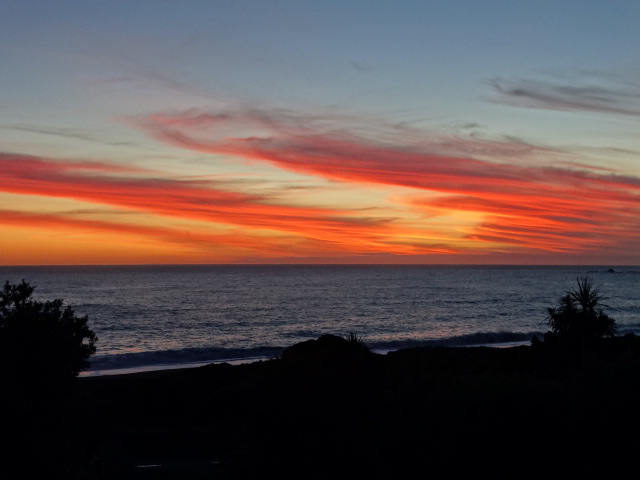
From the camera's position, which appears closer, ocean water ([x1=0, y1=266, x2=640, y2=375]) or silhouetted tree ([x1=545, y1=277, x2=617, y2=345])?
silhouetted tree ([x1=545, y1=277, x2=617, y2=345])

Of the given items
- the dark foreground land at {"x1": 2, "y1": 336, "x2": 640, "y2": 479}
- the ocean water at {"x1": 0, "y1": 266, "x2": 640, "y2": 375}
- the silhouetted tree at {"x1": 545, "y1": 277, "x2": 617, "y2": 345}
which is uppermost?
the silhouetted tree at {"x1": 545, "y1": 277, "x2": 617, "y2": 345}

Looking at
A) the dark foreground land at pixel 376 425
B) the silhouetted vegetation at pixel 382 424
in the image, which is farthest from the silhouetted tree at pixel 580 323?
the dark foreground land at pixel 376 425

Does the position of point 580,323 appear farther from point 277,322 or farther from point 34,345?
point 277,322

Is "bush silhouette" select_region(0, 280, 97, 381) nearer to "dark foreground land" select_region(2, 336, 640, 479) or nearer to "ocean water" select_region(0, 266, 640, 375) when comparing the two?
"dark foreground land" select_region(2, 336, 640, 479)

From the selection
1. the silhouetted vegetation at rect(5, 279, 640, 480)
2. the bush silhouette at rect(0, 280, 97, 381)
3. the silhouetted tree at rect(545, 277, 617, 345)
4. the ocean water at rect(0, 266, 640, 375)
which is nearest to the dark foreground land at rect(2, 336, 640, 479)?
the silhouetted vegetation at rect(5, 279, 640, 480)

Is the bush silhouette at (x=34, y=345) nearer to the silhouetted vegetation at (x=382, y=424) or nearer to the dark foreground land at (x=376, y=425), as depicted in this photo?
the dark foreground land at (x=376, y=425)

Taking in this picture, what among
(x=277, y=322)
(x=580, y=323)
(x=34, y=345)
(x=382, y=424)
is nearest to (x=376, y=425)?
(x=382, y=424)

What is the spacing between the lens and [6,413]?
13.2 metres

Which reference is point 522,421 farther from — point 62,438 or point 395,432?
point 62,438

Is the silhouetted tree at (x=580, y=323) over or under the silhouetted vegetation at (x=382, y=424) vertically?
over

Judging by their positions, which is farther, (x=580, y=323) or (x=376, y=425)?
(x=580, y=323)

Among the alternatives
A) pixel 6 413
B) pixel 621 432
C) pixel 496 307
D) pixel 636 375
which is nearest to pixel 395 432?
pixel 621 432

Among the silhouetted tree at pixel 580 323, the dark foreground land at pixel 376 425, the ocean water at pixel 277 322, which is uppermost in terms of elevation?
the silhouetted tree at pixel 580 323

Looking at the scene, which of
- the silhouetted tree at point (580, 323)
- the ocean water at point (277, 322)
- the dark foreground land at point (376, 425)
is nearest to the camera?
the dark foreground land at point (376, 425)
